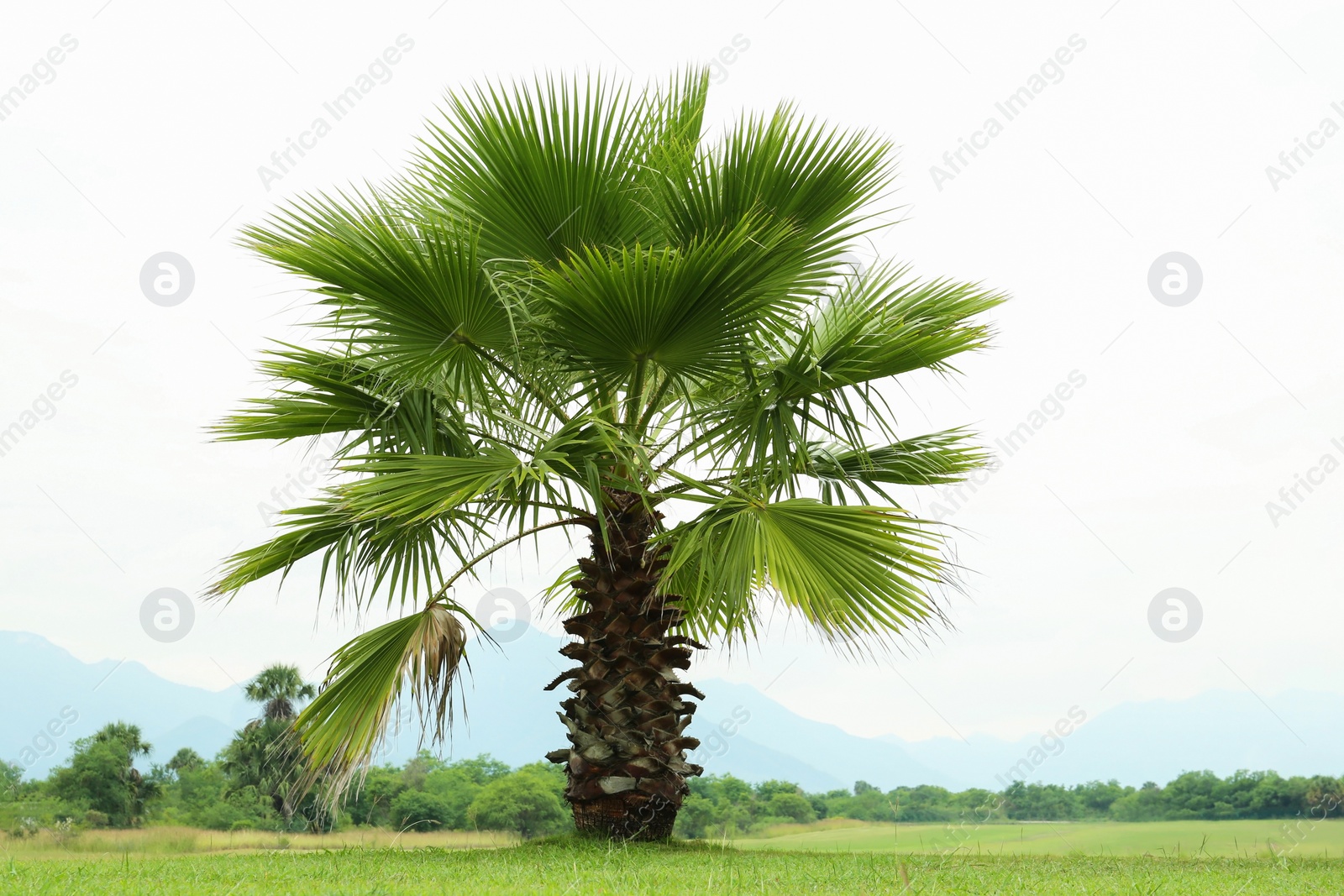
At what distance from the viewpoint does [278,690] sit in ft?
43.0

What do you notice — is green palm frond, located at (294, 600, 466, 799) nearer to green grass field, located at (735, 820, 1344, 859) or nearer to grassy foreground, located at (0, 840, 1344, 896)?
grassy foreground, located at (0, 840, 1344, 896)

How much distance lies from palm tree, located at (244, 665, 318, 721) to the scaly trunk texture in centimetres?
840

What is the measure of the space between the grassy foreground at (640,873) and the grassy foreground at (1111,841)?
0.44 metres

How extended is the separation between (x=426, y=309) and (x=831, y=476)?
3.40 m

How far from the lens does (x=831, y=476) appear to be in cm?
700

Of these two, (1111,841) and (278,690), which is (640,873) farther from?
(278,690)

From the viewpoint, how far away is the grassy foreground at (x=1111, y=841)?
6473mm

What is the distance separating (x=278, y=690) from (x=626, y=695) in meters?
9.22

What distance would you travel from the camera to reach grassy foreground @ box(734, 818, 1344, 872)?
6473mm

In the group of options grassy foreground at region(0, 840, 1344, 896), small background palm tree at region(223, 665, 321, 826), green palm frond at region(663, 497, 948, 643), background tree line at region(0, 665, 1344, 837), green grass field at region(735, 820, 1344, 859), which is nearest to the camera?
grassy foreground at region(0, 840, 1344, 896)

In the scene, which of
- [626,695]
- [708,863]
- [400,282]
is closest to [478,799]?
[626,695]

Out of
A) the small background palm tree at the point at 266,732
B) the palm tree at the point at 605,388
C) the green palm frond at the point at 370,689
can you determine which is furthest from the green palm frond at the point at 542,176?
the small background palm tree at the point at 266,732

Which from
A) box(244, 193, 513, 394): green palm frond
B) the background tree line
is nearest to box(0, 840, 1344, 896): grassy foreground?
the background tree line

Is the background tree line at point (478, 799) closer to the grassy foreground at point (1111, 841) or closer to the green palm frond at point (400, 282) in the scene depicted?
the grassy foreground at point (1111, 841)
